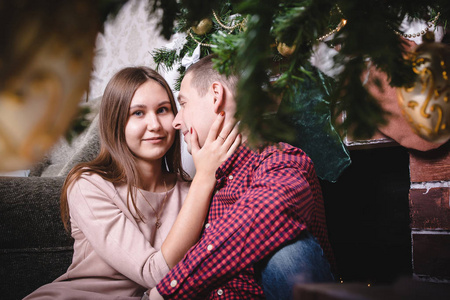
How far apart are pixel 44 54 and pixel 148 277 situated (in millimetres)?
853

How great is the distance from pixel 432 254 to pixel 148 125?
3.32 feet

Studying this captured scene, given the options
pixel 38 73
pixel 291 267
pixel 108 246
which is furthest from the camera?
pixel 108 246

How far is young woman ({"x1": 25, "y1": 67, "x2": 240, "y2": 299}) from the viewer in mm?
998

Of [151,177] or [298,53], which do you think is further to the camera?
[151,177]

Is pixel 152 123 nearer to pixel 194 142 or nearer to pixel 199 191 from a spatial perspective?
pixel 194 142

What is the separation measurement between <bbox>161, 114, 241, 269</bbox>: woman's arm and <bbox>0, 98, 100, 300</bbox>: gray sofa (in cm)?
39

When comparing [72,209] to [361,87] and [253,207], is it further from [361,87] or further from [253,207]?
[361,87]

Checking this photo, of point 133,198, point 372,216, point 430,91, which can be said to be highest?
point 430,91

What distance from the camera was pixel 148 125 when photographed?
47.1 inches

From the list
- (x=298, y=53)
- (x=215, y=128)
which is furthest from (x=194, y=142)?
(x=298, y=53)

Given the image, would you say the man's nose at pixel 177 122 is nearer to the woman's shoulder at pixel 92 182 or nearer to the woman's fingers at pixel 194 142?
the woman's fingers at pixel 194 142

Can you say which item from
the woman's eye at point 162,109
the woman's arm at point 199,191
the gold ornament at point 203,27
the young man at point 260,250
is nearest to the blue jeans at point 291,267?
the young man at point 260,250

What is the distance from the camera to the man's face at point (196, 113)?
1.14 m

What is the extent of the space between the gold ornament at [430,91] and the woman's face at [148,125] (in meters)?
0.85
